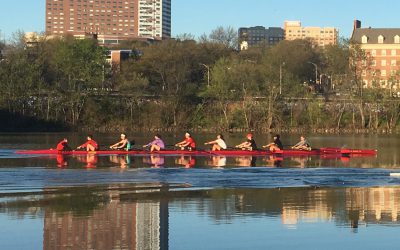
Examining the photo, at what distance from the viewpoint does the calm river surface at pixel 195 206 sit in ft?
58.7

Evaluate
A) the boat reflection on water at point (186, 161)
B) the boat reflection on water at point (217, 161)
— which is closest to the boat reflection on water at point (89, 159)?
the boat reflection on water at point (186, 161)

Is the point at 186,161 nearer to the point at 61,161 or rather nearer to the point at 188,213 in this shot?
the point at 61,161

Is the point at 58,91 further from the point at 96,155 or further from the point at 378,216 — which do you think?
the point at 378,216

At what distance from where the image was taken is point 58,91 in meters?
86.4

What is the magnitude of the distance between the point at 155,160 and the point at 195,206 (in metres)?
18.0

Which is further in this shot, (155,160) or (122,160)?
(155,160)

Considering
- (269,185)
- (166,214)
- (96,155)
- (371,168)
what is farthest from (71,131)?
(166,214)

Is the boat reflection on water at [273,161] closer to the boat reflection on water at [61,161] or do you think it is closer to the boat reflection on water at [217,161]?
the boat reflection on water at [217,161]

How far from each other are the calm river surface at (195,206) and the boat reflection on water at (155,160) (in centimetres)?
63

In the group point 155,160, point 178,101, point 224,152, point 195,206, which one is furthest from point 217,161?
point 178,101

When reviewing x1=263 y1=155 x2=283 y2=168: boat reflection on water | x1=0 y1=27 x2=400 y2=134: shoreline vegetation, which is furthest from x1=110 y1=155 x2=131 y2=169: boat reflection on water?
x1=0 y1=27 x2=400 y2=134: shoreline vegetation

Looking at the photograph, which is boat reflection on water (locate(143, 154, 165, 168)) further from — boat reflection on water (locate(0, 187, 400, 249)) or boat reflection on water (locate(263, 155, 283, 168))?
boat reflection on water (locate(0, 187, 400, 249))

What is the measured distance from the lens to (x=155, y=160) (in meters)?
40.7

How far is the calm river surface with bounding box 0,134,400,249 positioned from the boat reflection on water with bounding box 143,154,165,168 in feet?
2.07
